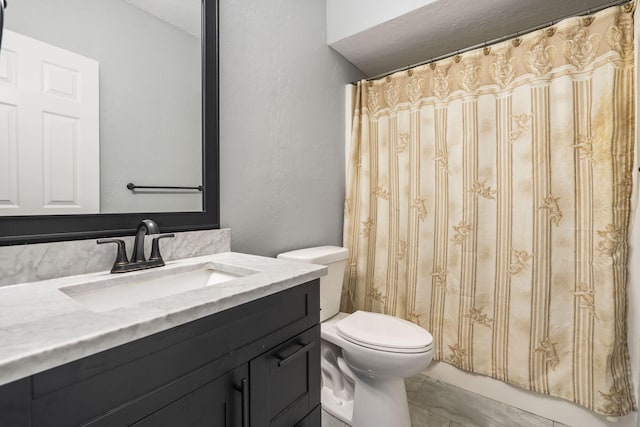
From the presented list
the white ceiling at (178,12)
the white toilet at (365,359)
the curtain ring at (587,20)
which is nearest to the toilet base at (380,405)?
the white toilet at (365,359)

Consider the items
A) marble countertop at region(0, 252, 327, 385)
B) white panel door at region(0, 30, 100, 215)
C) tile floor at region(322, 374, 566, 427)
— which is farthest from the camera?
tile floor at region(322, 374, 566, 427)

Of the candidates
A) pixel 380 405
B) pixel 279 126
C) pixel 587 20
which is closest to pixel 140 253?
pixel 279 126

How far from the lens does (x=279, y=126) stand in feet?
5.19

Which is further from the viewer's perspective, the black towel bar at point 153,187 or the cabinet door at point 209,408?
the black towel bar at point 153,187

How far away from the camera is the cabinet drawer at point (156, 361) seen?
1.52 ft

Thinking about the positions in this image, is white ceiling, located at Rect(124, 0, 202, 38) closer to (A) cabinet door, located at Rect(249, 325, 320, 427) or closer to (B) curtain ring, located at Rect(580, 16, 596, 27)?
(A) cabinet door, located at Rect(249, 325, 320, 427)

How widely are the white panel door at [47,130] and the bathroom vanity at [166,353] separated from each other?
0.24 m

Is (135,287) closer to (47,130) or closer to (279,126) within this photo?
(47,130)

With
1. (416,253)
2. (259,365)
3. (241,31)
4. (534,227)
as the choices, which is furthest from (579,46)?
(259,365)

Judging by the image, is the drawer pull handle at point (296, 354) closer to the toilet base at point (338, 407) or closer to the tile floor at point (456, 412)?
the toilet base at point (338, 407)

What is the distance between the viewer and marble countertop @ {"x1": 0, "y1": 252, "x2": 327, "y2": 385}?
44 centimetres

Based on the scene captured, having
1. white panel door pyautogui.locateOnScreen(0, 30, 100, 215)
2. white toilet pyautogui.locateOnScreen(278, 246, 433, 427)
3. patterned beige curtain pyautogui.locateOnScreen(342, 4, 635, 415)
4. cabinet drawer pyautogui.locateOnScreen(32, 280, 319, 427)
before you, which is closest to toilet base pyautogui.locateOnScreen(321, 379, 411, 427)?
white toilet pyautogui.locateOnScreen(278, 246, 433, 427)

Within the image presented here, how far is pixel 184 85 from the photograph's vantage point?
1.19m

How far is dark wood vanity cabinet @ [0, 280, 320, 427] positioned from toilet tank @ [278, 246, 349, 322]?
564 millimetres
